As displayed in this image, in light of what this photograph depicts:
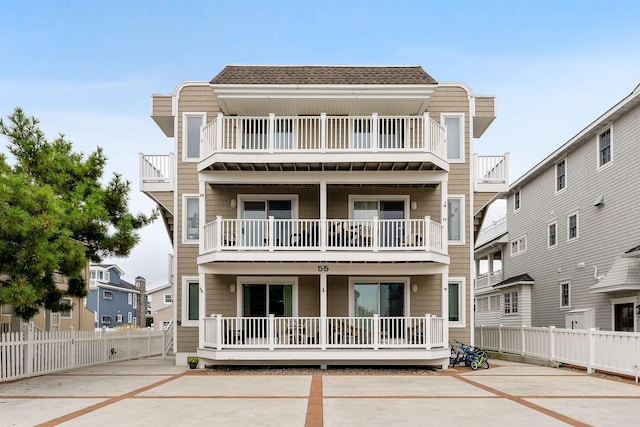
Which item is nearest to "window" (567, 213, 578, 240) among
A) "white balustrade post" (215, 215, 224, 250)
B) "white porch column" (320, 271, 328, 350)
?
"white porch column" (320, 271, 328, 350)

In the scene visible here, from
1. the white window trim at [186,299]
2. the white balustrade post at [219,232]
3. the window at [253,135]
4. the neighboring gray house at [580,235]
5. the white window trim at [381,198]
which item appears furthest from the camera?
the neighboring gray house at [580,235]

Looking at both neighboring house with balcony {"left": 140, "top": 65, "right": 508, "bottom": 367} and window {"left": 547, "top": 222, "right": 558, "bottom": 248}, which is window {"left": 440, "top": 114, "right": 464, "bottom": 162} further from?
window {"left": 547, "top": 222, "right": 558, "bottom": 248}

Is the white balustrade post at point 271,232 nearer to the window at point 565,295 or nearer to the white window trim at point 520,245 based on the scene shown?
the window at point 565,295

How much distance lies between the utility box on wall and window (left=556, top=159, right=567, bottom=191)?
5.64 meters

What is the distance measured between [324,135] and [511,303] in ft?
62.1

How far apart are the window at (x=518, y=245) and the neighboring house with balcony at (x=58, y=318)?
2099 centimetres

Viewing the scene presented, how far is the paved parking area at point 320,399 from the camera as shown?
9883 millimetres

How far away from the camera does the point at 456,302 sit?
2073cm

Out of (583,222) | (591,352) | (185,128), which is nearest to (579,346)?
(591,352)

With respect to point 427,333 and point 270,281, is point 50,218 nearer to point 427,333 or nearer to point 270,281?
point 270,281

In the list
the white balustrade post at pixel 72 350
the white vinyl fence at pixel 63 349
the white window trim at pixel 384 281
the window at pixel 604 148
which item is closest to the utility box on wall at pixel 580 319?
the window at pixel 604 148

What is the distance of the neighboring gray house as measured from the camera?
21781mm

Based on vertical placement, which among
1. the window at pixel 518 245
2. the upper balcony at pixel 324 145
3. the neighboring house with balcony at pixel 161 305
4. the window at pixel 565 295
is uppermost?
the upper balcony at pixel 324 145

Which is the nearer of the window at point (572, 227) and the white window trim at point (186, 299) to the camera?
the white window trim at point (186, 299)
